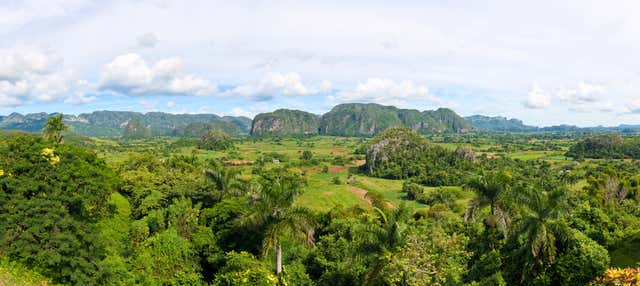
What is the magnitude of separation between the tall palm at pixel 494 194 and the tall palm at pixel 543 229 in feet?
14.0

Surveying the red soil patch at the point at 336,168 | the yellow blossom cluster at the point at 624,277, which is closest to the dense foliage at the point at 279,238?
the yellow blossom cluster at the point at 624,277

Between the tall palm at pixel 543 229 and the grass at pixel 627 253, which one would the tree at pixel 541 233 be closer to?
the tall palm at pixel 543 229

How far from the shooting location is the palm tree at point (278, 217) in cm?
2094

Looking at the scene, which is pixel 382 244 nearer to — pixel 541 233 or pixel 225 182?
pixel 541 233

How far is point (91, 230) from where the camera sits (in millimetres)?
20516

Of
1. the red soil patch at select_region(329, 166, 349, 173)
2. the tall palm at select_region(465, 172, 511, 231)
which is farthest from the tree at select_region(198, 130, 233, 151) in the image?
the tall palm at select_region(465, 172, 511, 231)

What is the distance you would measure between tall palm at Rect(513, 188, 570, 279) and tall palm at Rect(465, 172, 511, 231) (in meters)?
4.25

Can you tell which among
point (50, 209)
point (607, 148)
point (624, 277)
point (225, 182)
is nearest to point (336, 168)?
point (225, 182)

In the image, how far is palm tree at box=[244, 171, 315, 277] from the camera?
2094 centimetres

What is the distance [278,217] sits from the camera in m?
21.1

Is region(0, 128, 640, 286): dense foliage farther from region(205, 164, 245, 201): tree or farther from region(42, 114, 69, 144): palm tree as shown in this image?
region(42, 114, 69, 144): palm tree

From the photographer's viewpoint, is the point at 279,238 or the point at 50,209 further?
the point at 279,238

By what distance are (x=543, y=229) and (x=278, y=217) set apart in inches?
513

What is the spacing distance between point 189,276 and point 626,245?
2261 cm
